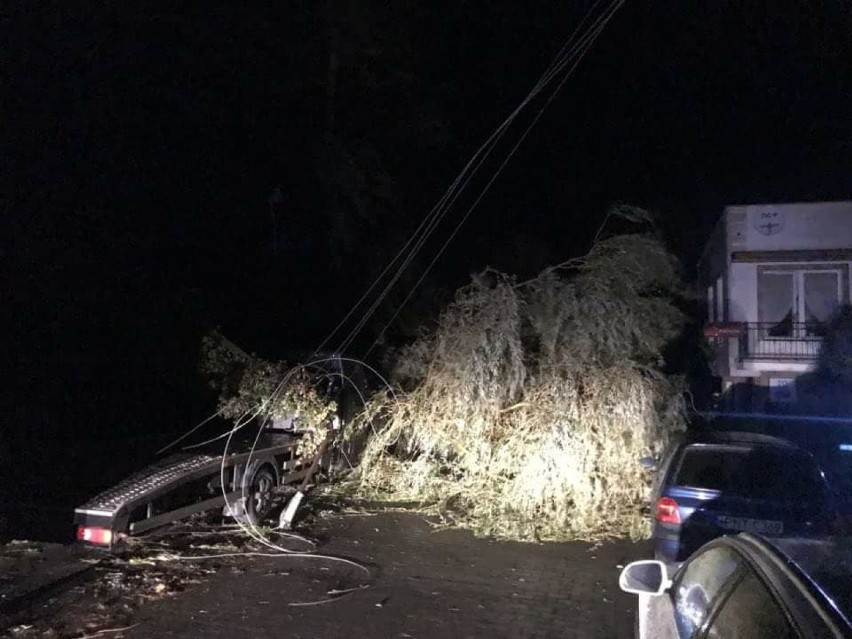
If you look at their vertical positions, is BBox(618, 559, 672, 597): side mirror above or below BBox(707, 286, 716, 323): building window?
below

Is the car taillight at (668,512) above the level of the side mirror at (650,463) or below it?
below

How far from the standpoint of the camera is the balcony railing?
21.0m

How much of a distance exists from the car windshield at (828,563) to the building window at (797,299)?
1963 cm

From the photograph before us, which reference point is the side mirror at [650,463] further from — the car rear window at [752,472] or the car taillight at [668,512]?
the car taillight at [668,512]

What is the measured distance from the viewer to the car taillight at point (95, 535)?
24.0 feet

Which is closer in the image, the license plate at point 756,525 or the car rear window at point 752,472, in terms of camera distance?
the license plate at point 756,525

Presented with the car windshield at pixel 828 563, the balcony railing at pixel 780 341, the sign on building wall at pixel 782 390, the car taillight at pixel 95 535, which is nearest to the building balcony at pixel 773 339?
the balcony railing at pixel 780 341

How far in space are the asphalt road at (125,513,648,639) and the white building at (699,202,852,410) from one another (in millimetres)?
14311

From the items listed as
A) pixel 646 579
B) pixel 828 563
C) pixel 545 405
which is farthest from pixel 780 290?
pixel 828 563

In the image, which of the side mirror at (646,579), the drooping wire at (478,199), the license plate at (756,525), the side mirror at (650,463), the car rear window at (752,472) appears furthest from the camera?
the drooping wire at (478,199)

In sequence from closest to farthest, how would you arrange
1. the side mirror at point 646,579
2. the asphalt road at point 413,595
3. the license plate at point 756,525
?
1. the side mirror at point 646,579
2. the asphalt road at point 413,595
3. the license plate at point 756,525

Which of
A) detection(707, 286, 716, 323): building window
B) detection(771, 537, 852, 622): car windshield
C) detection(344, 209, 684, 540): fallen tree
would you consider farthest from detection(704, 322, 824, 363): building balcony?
detection(771, 537, 852, 622): car windshield

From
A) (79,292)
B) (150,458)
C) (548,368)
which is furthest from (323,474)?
(79,292)

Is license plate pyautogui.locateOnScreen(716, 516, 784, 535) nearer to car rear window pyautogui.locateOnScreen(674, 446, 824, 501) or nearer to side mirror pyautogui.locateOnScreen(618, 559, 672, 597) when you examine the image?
car rear window pyautogui.locateOnScreen(674, 446, 824, 501)
